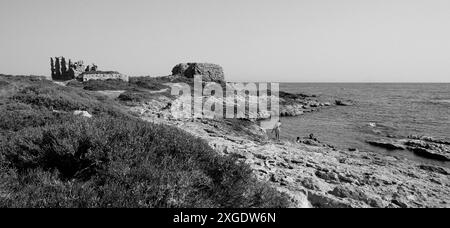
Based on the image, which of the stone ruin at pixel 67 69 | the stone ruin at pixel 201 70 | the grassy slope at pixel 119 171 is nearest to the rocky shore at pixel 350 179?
the grassy slope at pixel 119 171

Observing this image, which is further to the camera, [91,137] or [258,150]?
[258,150]

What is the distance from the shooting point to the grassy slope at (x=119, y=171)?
4.30m

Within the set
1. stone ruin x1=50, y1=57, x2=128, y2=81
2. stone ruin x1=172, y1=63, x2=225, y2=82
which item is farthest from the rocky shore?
stone ruin x1=172, y1=63, x2=225, y2=82

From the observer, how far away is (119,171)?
15.9 feet

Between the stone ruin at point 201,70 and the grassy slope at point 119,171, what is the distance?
245 ft

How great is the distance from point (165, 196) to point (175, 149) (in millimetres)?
1726

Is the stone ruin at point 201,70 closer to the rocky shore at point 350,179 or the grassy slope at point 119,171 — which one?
the rocky shore at point 350,179

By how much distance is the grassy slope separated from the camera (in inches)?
169

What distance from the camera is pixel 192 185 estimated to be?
5035 mm

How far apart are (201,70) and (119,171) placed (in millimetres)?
79206

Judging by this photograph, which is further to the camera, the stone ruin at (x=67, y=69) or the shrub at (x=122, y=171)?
the stone ruin at (x=67, y=69)
